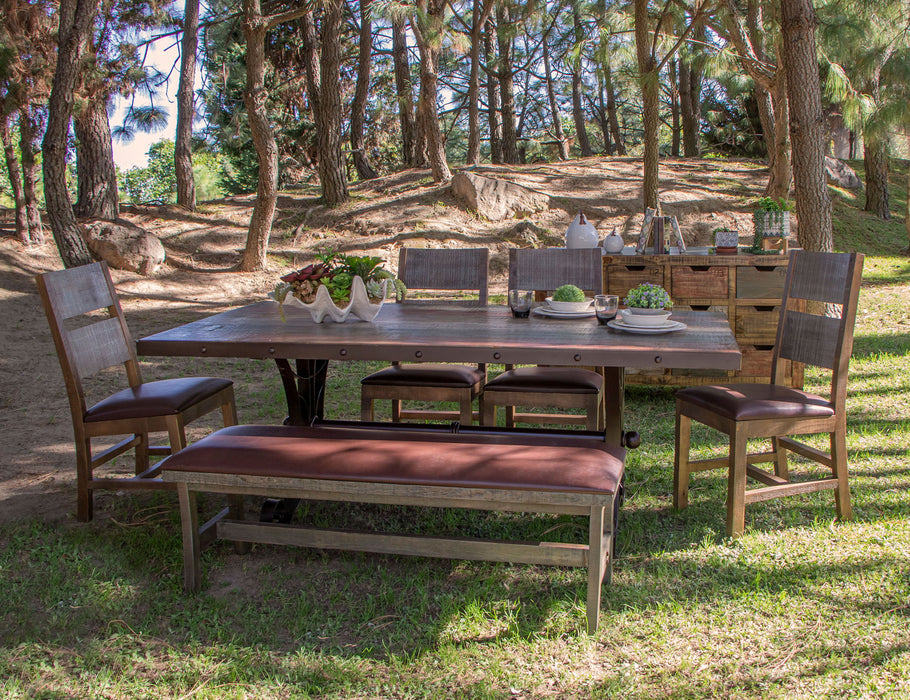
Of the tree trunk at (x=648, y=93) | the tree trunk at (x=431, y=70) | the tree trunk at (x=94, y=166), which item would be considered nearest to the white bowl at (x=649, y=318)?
the tree trunk at (x=648, y=93)

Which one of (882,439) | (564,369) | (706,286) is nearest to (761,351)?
(706,286)

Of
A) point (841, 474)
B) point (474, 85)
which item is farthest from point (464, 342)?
point (474, 85)

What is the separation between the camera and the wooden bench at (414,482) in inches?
76.2

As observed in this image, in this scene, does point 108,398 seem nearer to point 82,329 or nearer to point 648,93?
point 82,329

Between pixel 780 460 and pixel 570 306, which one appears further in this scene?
pixel 780 460

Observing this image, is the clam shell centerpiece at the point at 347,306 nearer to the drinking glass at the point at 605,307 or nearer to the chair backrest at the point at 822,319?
the drinking glass at the point at 605,307

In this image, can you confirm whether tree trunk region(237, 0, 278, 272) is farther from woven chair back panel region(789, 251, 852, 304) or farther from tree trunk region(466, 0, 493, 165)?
woven chair back panel region(789, 251, 852, 304)

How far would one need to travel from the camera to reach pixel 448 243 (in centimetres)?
858

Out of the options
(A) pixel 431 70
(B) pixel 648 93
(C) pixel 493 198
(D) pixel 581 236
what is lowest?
(D) pixel 581 236

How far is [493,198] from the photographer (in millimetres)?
9445

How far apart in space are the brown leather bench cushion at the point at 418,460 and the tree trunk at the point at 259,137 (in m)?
5.92

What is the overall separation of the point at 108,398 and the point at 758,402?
2.20m

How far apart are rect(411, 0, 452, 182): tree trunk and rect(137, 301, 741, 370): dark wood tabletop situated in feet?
22.6

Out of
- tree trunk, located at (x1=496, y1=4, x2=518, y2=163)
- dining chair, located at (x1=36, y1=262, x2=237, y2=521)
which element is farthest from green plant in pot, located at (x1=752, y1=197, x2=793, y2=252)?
tree trunk, located at (x1=496, y1=4, x2=518, y2=163)
